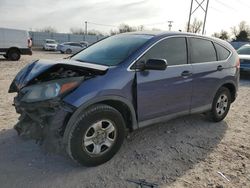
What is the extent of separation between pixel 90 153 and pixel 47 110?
779mm

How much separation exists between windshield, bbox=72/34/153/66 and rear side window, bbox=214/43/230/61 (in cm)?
172

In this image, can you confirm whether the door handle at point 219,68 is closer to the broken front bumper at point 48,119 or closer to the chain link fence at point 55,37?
the broken front bumper at point 48,119

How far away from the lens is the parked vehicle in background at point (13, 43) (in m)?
16.6

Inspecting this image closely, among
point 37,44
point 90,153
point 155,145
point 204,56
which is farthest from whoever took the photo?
point 37,44

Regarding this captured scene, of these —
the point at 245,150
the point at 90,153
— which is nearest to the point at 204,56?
the point at 245,150

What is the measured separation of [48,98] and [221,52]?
3.56 meters

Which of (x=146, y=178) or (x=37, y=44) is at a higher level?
(x=37, y=44)

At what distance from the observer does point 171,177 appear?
3268 millimetres

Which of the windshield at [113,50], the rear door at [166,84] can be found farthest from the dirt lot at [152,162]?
the windshield at [113,50]

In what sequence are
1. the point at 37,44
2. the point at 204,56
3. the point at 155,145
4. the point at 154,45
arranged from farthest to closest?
the point at 37,44, the point at 204,56, the point at 155,145, the point at 154,45

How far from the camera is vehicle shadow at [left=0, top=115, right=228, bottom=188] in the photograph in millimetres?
3135

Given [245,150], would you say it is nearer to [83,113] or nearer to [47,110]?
[83,113]

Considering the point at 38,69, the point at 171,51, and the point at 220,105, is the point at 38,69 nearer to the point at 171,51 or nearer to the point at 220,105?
the point at 171,51

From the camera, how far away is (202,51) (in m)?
4.71
